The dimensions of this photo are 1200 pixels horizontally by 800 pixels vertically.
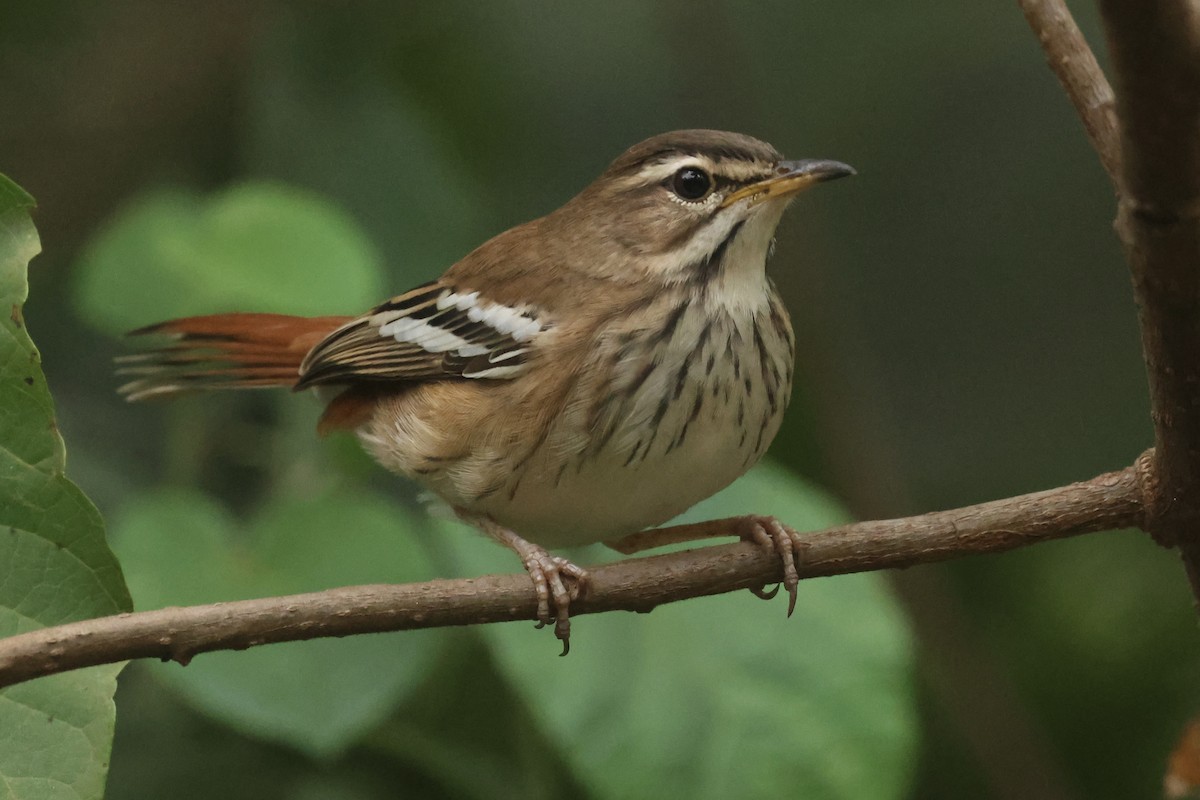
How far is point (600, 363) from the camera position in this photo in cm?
271

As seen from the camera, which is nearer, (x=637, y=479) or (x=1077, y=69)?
(x=1077, y=69)

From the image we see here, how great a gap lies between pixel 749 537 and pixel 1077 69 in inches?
42.5

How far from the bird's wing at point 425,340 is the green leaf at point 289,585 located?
12.6 inches

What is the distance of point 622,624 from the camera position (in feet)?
10.5

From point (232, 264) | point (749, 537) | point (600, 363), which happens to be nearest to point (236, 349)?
point (232, 264)

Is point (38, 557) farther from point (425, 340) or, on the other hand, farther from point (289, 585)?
point (425, 340)

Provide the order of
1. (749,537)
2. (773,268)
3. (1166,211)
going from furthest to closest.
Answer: (773,268), (749,537), (1166,211)

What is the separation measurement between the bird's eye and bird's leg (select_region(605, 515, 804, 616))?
A: 27.8 inches

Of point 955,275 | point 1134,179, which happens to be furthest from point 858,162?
point 1134,179

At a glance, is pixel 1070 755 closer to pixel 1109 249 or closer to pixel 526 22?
pixel 1109 249

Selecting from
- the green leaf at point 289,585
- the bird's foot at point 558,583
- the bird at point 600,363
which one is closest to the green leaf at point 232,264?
the bird at point 600,363

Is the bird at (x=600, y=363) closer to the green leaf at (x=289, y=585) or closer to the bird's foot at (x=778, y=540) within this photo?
the bird's foot at (x=778, y=540)

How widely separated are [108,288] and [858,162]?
9.16ft

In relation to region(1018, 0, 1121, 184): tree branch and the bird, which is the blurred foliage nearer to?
the bird
